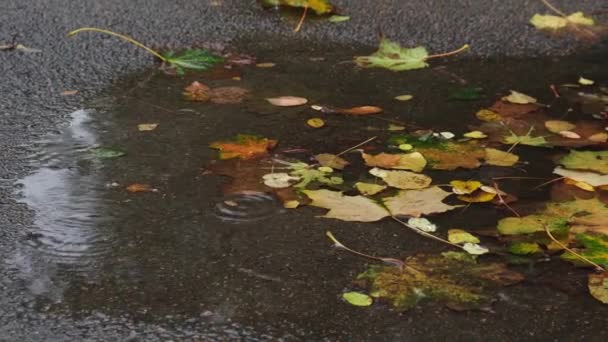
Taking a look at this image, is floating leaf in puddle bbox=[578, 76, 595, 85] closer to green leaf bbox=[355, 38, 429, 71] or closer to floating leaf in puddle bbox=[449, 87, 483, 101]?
floating leaf in puddle bbox=[449, 87, 483, 101]

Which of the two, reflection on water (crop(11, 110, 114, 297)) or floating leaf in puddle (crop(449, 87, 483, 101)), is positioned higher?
floating leaf in puddle (crop(449, 87, 483, 101))

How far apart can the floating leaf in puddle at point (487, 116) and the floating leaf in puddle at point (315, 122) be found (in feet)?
1.72

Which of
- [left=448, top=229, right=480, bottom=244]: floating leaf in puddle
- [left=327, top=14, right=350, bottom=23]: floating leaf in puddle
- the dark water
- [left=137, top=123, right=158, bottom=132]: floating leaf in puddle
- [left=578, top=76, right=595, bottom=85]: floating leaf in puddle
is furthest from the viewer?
[left=327, top=14, right=350, bottom=23]: floating leaf in puddle

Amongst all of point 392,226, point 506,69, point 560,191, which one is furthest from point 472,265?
point 506,69

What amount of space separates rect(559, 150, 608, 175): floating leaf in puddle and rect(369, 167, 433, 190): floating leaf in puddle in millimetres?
438

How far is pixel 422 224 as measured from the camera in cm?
204

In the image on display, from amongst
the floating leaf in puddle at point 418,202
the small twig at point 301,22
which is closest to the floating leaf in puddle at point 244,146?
the floating leaf in puddle at point 418,202

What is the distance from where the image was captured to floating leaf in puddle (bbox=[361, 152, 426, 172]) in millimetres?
2344

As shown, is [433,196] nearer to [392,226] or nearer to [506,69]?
[392,226]

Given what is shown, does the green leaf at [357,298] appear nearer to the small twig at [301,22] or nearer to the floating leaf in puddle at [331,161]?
the floating leaf in puddle at [331,161]

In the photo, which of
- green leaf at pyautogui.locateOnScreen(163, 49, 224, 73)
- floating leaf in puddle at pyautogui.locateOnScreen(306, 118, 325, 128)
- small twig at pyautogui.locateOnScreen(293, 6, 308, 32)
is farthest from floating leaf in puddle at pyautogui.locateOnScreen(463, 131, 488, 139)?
small twig at pyautogui.locateOnScreen(293, 6, 308, 32)

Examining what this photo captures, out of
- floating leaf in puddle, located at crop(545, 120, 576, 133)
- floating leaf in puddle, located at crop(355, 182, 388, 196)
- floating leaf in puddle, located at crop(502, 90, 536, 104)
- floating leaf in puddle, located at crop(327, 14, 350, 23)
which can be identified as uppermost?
floating leaf in puddle, located at crop(327, 14, 350, 23)

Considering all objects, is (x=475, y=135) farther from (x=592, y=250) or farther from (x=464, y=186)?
(x=592, y=250)

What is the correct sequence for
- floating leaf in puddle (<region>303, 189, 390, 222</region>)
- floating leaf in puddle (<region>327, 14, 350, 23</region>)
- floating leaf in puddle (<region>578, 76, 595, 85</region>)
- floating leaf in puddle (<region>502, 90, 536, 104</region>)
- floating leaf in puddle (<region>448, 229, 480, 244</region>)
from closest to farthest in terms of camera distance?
1. floating leaf in puddle (<region>448, 229, 480, 244</region>)
2. floating leaf in puddle (<region>303, 189, 390, 222</region>)
3. floating leaf in puddle (<region>502, 90, 536, 104</region>)
4. floating leaf in puddle (<region>578, 76, 595, 85</region>)
5. floating leaf in puddle (<region>327, 14, 350, 23</region>)
